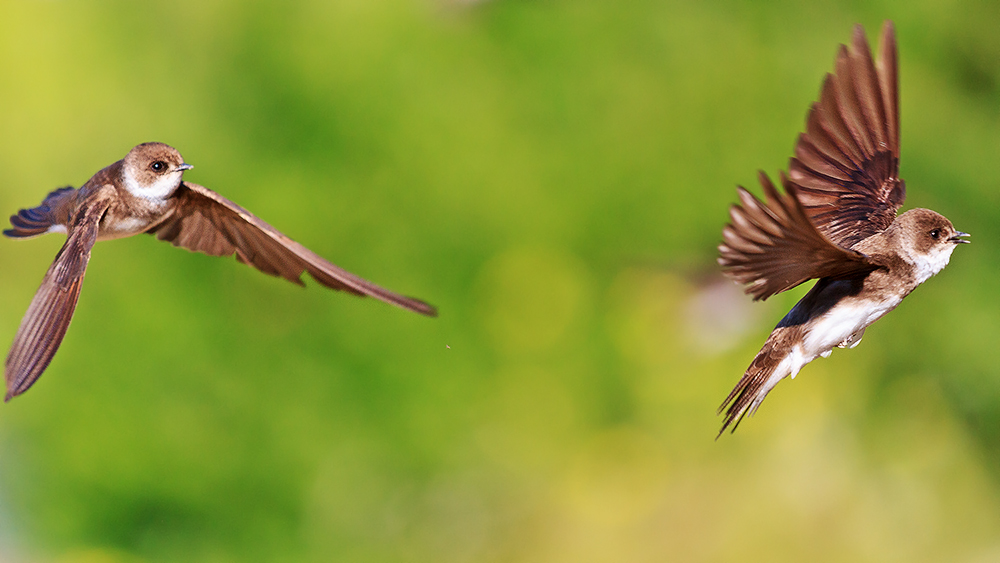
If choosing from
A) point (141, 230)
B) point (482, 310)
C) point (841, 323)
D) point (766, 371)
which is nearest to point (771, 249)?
point (841, 323)

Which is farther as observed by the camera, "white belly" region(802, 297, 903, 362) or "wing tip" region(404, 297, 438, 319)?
"white belly" region(802, 297, 903, 362)

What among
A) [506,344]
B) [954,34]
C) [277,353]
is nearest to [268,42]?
[277,353]

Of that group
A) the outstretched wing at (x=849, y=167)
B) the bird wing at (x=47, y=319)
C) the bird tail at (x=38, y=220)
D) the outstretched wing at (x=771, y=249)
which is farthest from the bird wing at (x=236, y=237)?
the outstretched wing at (x=849, y=167)

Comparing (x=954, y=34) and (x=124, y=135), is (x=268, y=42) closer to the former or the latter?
(x=124, y=135)

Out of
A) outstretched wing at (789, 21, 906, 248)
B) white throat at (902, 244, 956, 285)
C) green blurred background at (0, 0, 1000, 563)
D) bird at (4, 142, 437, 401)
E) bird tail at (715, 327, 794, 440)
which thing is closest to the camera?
bird at (4, 142, 437, 401)

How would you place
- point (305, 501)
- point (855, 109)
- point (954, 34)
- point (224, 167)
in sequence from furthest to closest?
Result: point (954, 34) → point (224, 167) → point (305, 501) → point (855, 109)

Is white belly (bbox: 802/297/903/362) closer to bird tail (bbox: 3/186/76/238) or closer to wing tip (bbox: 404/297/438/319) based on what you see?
wing tip (bbox: 404/297/438/319)

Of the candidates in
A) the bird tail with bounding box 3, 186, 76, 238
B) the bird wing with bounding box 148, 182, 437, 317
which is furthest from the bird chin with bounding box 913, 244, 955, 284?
the bird tail with bounding box 3, 186, 76, 238
